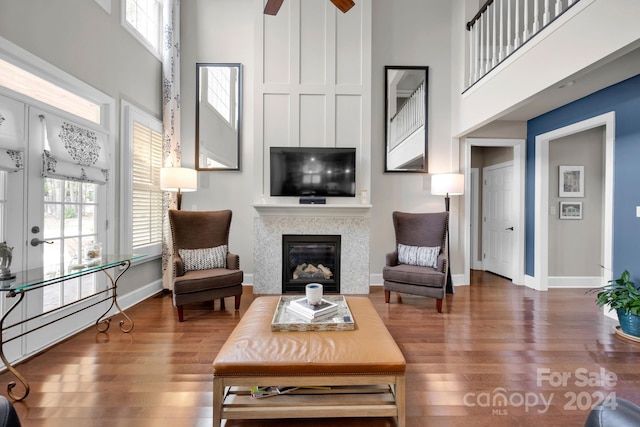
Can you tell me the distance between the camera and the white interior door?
15.3 ft

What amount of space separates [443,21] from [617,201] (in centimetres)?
329

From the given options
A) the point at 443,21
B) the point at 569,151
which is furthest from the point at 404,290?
the point at 443,21

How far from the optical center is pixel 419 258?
3.48 metres

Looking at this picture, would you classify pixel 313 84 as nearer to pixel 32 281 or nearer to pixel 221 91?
pixel 221 91

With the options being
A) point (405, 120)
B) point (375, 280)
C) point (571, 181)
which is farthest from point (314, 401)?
point (571, 181)

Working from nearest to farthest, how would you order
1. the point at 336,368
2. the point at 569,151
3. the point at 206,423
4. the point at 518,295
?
1. the point at 336,368
2. the point at 206,423
3. the point at 518,295
4. the point at 569,151

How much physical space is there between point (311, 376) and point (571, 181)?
468 centimetres

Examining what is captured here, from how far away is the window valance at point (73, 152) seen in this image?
231 cm

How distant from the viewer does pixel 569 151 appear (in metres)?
4.06

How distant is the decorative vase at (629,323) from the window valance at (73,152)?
5.08 meters

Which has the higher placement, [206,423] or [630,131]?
[630,131]

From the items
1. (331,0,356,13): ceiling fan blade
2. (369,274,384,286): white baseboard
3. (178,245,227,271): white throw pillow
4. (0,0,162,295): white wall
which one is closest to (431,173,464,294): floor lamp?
(369,274,384,286): white baseboard

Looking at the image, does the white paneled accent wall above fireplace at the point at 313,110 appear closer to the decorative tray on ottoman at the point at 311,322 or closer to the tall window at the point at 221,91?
the tall window at the point at 221,91

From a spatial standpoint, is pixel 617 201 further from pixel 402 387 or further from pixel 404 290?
pixel 402 387
